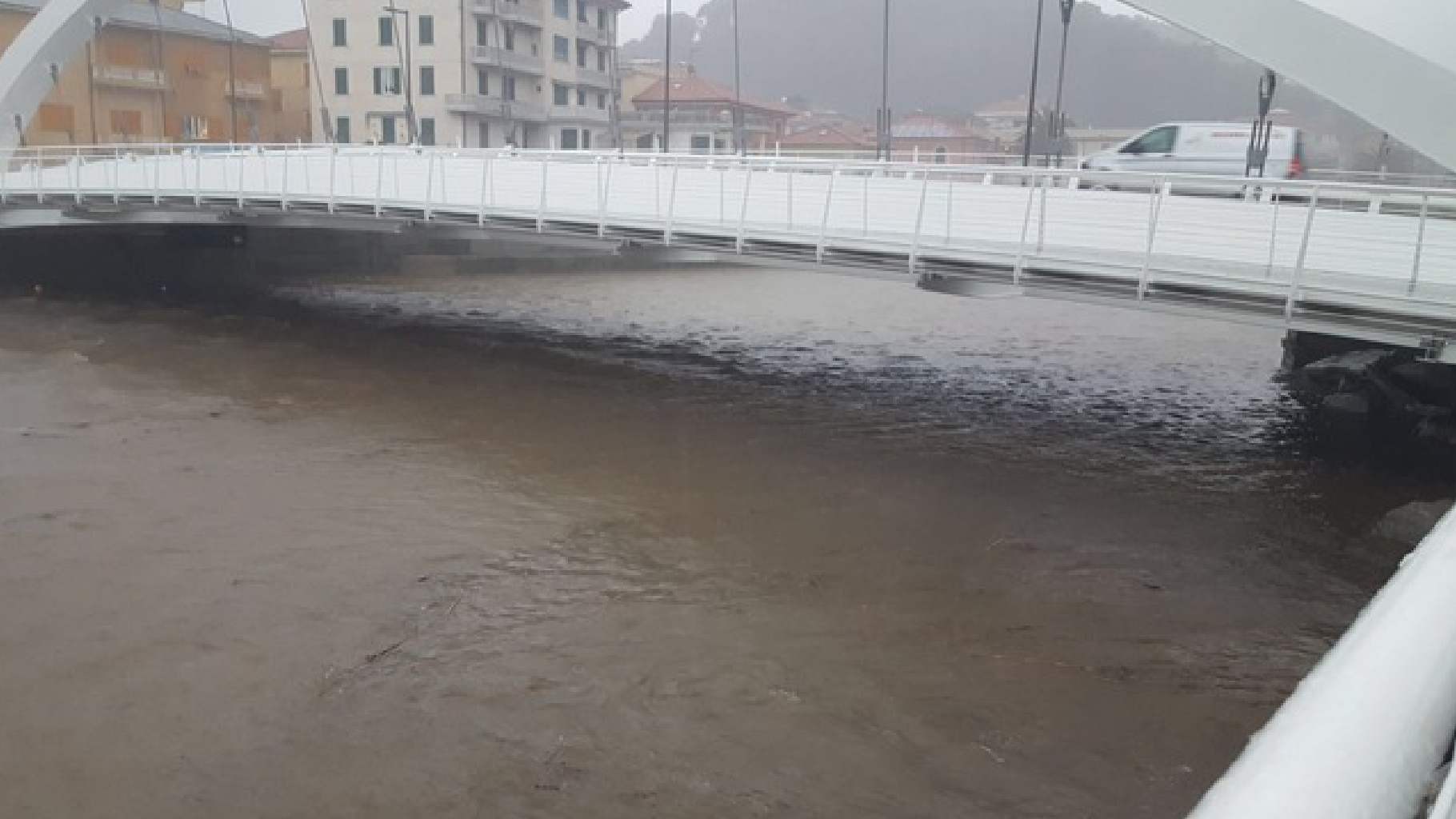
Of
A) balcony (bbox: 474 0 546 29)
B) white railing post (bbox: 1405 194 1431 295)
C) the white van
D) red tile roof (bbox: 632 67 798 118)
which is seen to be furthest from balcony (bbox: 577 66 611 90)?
white railing post (bbox: 1405 194 1431 295)

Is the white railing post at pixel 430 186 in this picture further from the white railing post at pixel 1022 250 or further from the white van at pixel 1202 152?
the white van at pixel 1202 152

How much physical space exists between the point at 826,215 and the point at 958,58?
82.7 m

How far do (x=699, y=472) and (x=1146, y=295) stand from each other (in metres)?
4.78

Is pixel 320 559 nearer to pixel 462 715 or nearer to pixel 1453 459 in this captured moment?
pixel 462 715

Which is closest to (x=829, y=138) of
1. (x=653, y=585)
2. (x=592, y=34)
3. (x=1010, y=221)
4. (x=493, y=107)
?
(x=592, y=34)

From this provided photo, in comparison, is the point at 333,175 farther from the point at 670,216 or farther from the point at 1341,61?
the point at 1341,61

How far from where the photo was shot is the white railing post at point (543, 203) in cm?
1481

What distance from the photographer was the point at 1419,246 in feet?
29.5

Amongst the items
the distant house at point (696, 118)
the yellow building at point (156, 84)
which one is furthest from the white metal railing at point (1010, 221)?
the distant house at point (696, 118)

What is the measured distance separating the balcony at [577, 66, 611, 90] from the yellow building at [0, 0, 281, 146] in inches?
652

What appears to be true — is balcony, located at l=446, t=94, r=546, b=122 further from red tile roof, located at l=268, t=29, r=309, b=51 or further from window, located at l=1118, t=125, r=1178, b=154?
window, located at l=1118, t=125, r=1178, b=154

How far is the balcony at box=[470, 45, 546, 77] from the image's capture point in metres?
50.3

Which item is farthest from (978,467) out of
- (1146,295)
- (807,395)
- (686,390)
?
(686,390)

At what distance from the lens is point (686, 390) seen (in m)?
15.8
